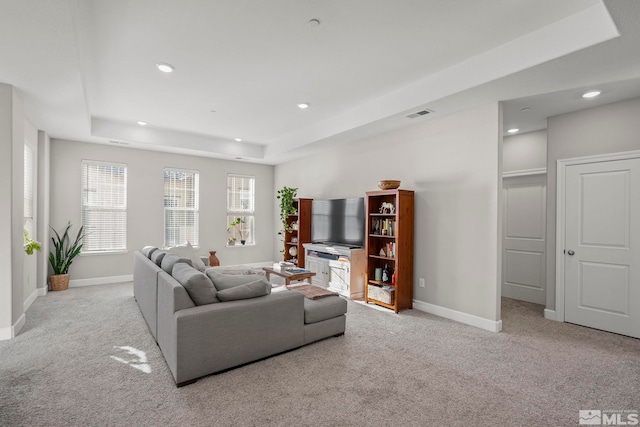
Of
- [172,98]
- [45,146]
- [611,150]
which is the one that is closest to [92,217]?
[45,146]

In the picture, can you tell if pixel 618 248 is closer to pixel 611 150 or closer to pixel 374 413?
pixel 611 150

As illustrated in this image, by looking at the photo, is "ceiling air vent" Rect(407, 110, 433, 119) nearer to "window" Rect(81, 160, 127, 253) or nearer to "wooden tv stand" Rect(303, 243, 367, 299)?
"wooden tv stand" Rect(303, 243, 367, 299)

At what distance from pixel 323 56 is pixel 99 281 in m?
5.64

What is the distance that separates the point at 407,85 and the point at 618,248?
3.01 meters

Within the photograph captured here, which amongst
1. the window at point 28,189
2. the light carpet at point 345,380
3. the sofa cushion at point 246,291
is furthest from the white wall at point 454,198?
the window at point 28,189

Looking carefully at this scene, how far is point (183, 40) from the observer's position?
2.92 metres

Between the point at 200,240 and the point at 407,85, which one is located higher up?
the point at 407,85

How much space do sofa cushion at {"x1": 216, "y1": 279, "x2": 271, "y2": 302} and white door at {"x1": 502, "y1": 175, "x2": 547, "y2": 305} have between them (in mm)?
4192

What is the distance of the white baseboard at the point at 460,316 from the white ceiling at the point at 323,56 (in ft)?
8.26

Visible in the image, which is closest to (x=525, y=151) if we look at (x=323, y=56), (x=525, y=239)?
(x=525, y=239)

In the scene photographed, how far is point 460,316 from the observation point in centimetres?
395

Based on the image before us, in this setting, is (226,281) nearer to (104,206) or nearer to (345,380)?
(345,380)

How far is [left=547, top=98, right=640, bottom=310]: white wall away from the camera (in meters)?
3.49

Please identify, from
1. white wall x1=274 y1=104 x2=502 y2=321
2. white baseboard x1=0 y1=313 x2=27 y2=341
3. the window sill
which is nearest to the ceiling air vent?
white wall x1=274 y1=104 x2=502 y2=321
